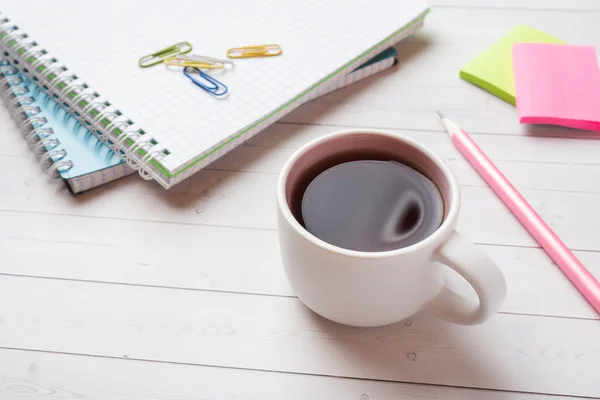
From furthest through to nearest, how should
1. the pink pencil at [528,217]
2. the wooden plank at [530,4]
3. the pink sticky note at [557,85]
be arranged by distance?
the wooden plank at [530,4]
the pink sticky note at [557,85]
the pink pencil at [528,217]

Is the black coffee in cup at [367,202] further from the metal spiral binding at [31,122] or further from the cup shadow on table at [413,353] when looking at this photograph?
the metal spiral binding at [31,122]

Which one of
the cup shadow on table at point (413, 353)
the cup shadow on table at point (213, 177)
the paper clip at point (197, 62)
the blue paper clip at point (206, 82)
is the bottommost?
the cup shadow on table at point (413, 353)

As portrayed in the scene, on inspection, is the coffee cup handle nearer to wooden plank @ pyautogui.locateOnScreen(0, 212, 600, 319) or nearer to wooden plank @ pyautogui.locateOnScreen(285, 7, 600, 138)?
wooden plank @ pyautogui.locateOnScreen(0, 212, 600, 319)

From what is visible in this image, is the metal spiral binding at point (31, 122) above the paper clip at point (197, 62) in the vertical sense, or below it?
below

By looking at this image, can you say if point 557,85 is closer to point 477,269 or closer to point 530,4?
point 530,4

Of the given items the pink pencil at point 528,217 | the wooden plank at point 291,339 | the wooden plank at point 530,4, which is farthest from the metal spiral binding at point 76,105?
the wooden plank at point 530,4

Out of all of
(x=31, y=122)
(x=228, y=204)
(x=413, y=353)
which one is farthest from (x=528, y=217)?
(x=31, y=122)

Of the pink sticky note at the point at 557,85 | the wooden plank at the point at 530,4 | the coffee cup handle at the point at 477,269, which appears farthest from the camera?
the wooden plank at the point at 530,4

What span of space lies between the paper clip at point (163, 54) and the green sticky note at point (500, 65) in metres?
0.32

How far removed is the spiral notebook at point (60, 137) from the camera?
593 mm

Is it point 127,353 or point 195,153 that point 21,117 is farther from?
point 127,353

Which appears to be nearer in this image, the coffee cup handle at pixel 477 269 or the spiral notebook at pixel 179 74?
the coffee cup handle at pixel 477 269

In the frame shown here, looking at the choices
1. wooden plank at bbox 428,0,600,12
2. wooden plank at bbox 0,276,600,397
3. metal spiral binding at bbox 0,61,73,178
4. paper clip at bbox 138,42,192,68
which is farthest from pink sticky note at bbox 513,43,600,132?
metal spiral binding at bbox 0,61,73,178

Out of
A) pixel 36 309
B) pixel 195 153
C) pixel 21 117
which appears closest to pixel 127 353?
pixel 36 309
